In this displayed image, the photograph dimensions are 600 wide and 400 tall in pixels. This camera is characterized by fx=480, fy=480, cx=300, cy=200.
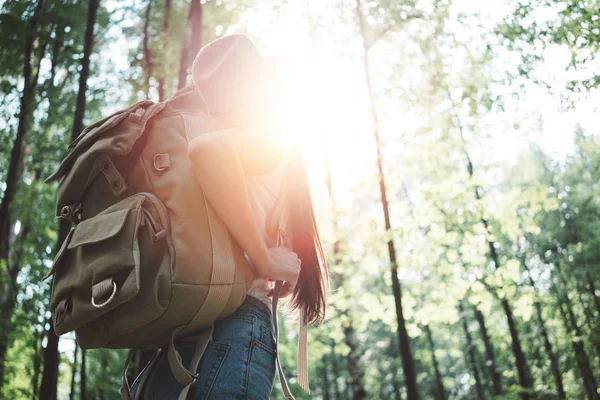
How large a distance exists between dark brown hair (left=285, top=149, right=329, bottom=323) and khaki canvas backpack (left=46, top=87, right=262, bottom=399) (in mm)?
370

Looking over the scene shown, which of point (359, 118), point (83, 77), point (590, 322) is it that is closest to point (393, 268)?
point (359, 118)

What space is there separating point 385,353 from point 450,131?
27857 mm

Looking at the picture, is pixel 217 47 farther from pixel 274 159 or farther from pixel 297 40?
pixel 297 40

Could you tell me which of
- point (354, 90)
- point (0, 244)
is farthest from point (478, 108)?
point (0, 244)

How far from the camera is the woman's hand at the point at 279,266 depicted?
132cm

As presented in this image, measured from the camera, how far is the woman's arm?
1.22m

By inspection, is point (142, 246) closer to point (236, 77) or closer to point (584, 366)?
point (236, 77)

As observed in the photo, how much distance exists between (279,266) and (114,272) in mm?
441

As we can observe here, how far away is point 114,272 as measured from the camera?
1.16 meters

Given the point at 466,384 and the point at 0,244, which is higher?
the point at 0,244

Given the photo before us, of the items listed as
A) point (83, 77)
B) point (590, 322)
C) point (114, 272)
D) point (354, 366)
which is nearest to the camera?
point (114, 272)

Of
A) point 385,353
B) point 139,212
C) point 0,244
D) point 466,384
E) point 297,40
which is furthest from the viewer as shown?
point 466,384

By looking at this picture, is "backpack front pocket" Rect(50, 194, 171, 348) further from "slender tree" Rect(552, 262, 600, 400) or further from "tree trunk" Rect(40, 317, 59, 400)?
"slender tree" Rect(552, 262, 600, 400)

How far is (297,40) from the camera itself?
11.6m
